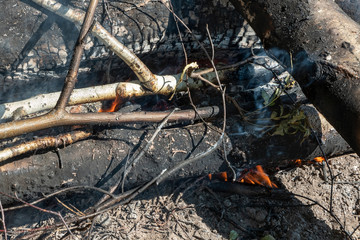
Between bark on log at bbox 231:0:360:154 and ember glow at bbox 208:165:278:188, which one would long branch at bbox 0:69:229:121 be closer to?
bark on log at bbox 231:0:360:154

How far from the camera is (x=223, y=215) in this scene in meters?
2.49

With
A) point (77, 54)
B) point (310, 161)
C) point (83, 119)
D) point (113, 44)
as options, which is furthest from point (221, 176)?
point (77, 54)

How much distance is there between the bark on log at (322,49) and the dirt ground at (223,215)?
83cm

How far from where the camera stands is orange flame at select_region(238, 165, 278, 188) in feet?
8.98

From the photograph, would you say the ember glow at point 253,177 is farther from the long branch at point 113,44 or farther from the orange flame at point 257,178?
the long branch at point 113,44

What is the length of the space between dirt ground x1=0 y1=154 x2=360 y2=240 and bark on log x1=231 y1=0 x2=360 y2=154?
834mm

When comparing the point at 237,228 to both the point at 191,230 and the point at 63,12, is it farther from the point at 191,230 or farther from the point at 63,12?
the point at 63,12

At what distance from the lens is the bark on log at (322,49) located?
6.23 ft

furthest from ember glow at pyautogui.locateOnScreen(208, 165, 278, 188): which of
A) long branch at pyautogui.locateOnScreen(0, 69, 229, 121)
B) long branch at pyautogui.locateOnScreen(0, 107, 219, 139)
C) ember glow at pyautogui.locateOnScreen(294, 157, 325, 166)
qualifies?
long branch at pyautogui.locateOnScreen(0, 69, 229, 121)

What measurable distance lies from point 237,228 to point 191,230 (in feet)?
1.19

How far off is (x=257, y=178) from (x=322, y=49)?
125 cm

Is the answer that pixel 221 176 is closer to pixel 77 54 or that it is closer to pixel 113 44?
pixel 113 44

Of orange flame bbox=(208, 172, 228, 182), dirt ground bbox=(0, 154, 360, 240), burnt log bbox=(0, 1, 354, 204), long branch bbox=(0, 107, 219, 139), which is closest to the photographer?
long branch bbox=(0, 107, 219, 139)

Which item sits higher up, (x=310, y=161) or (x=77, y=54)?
(x=77, y=54)
